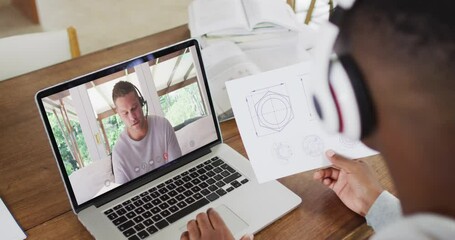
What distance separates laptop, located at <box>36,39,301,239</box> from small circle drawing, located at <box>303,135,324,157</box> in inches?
3.2

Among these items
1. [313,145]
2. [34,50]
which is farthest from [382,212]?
[34,50]

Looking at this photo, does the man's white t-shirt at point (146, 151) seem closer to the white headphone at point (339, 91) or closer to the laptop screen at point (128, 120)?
the laptop screen at point (128, 120)

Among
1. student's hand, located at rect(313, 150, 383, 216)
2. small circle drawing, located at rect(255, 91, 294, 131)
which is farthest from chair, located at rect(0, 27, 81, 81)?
student's hand, located at rect(313, 150, 383, 216)

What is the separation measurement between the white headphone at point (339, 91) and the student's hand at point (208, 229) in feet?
1.01

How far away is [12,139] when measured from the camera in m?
1.03

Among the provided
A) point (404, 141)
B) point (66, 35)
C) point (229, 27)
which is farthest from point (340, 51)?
point (66, 35)

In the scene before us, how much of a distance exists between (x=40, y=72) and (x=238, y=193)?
2.00 ft

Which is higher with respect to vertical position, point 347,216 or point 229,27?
point 229,27

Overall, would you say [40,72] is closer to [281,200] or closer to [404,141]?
[281,200]

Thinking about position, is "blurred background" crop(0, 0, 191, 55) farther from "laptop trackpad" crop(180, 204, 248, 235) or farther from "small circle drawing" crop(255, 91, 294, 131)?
"laptop trackpad" crop(180, 204, 248, 235)

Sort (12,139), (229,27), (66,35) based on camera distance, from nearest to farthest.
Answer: (12,139), (229,27), (66,35)

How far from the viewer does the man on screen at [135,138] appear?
0.88 meters

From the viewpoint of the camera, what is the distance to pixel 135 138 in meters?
0.89

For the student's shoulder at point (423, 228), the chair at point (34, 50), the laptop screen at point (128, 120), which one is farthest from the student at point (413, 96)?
the chair at point (34, 50)
